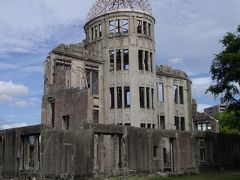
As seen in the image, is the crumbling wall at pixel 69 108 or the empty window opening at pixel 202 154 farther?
the empty window opening at pixel 202 154

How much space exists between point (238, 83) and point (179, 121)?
14.7 m

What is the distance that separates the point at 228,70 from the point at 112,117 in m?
11.5

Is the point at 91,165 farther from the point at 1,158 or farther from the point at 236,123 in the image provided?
the point at 236,123

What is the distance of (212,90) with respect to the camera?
28766 mm

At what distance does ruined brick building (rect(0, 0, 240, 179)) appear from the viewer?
82.6 feet

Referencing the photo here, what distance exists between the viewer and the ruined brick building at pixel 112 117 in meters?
25.2

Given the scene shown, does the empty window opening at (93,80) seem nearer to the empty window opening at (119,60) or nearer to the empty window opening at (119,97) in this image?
the empty window opening at (119,97)

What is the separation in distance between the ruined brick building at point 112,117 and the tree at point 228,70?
14.2 feet

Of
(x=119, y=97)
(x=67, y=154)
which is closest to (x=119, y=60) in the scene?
(x=119, y=97)

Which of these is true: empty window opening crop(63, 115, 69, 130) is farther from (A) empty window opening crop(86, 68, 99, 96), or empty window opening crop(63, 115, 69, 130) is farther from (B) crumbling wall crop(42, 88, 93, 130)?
(A) empty window opening crop(86, 68, 99, 96)

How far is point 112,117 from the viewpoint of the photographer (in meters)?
35.3

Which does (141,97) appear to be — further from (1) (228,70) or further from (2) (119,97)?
(1) (228,70)

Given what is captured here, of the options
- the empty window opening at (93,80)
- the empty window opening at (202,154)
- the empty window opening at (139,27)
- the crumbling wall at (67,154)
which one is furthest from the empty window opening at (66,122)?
the empty window opening at (202,154)

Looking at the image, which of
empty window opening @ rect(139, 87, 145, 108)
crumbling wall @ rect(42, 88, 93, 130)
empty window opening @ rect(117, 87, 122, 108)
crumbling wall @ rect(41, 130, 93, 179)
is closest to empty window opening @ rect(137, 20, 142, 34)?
empty window opening @ rect(139, 87, 145, 108)
